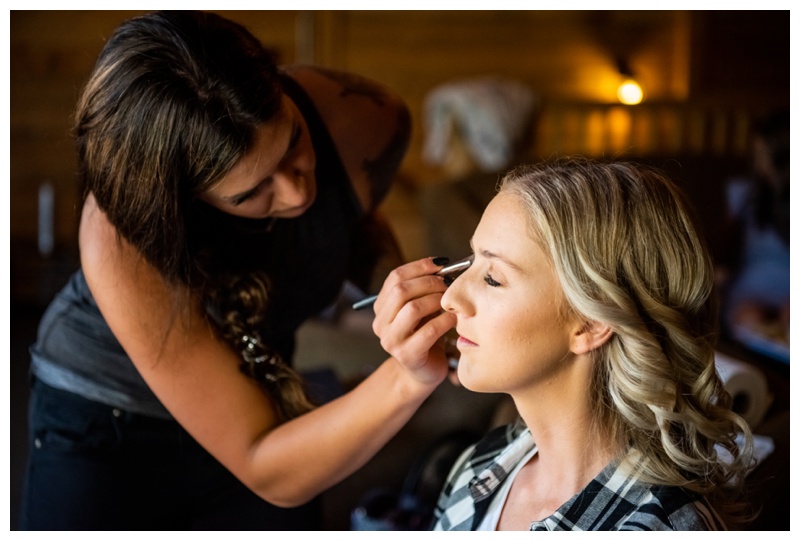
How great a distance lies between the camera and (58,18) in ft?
15.6

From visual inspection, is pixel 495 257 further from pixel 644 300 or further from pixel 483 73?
pixel 483 73

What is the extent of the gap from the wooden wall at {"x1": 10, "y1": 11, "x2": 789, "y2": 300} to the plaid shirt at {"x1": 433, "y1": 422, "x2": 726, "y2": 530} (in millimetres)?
3709

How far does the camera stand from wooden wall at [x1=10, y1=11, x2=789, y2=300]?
4.73 meters

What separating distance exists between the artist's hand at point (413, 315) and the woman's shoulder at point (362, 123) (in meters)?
0.37

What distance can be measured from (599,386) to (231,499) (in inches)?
25.3

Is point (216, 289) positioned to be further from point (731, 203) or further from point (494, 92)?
point (494, 92)

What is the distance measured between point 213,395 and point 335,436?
0.19 m

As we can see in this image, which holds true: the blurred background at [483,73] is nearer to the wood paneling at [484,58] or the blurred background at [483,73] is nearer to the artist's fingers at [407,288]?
the wood paneling at [484,58]

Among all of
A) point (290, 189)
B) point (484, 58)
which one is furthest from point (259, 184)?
point (484, 58)

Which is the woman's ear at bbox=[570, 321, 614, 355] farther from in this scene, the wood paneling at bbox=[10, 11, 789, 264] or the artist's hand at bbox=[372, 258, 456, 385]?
the wood paneling at bbox=[10, 11, 789, 264]

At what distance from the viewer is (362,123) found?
142 cm

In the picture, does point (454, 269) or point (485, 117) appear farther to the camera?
point (485, 117)
